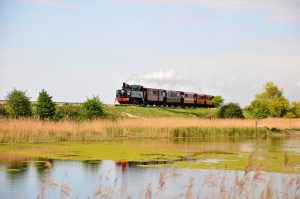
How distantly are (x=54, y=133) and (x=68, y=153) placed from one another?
603 centimetres

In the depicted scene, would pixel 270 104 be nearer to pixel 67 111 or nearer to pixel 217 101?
pixel 217 101

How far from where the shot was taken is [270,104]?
63562 millimetres

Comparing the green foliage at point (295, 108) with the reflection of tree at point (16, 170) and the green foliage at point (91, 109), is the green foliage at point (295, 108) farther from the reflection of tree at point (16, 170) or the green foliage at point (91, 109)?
the reflection of tree at point (16, 170)

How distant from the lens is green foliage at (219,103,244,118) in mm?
50625

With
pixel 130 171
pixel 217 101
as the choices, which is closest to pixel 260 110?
pixel 217 101

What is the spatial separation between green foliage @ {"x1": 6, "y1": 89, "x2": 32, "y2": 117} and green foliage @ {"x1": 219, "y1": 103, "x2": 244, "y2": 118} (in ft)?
69.5

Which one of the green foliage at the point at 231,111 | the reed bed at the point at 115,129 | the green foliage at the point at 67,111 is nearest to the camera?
the reed bed at the point at 115,129

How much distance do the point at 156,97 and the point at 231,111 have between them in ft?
27.3

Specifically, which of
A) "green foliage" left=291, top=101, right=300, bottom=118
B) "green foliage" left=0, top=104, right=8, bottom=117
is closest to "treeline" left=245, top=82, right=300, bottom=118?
"green foliage" left=291, top=101, right=300, bottom=118

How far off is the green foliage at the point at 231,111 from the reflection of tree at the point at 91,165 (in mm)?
32465

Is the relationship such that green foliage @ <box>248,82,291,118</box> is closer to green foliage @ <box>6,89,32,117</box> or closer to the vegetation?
the vegetation

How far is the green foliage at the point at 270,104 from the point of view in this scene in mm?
58125

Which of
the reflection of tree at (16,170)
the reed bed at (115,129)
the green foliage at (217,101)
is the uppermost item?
the green foliage at (217,101)

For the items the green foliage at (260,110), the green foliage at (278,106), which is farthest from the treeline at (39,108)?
the green foliage at (278,106)
